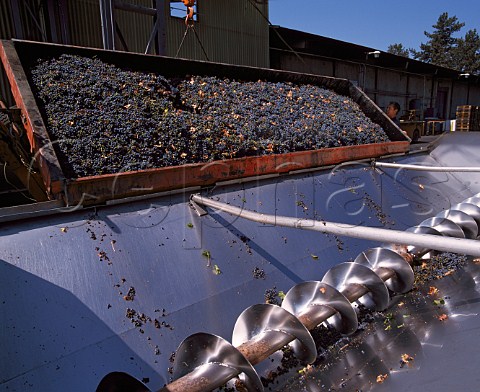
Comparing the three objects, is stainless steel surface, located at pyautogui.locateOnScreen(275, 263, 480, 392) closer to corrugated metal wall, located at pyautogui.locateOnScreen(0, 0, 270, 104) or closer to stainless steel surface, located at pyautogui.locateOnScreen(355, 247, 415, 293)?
stainless steel surface, located at pyautogui.locateOnScreen(355, 247, 415, 293)

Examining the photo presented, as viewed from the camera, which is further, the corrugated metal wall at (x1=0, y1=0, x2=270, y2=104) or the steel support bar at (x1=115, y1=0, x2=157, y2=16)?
the corrugated metal wall at (x1=0, y1=0, x2=270, y2=104)

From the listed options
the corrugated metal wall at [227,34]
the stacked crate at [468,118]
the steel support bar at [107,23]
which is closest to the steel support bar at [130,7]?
the steel support bar at [107,23]

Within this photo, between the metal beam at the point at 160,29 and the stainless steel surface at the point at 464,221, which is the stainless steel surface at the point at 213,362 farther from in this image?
the metal beam at the point at 160,29

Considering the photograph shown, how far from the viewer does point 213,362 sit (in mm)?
1226

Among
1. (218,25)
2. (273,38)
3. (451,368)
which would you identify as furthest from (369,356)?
(273,38)

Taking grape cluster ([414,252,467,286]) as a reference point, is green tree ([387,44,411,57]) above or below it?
above

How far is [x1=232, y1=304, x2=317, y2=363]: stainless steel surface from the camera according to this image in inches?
55.3

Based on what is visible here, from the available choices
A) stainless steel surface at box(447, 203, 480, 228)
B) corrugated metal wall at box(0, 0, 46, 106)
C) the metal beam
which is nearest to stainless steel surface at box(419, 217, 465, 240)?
stainless steel surface at box(447, 203, 480, 228)

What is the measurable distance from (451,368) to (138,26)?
27.6 ft

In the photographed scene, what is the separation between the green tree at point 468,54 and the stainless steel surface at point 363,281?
190 feet

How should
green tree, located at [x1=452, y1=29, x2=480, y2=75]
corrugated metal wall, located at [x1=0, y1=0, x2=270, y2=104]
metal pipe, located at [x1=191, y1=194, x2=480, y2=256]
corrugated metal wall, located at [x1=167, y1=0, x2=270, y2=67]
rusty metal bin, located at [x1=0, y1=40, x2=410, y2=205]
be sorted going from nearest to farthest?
metal pipe, located at [x1=191, y1=194, x2=480, y2=256], rusty metal bin, located at [x1=0, y1=40, x2=410, y2=205], corrugated metal wall, located at [x1=0, y1=0, x2=270, y2=104], corrugated metal wall, located at [x1=167, y1=0, x2=270, y2=67], green tree, located at [x1=452, y1=29, x2=480, y2=75]

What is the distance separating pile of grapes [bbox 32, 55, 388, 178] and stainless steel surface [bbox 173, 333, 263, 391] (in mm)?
921

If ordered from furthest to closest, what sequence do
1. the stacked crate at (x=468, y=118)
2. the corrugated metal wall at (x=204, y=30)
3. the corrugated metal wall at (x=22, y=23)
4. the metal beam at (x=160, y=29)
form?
the stacked crate at (x=468, y=118)
the corrugated metal wall at (x=204, y=30)
the corrugated metal wall at (x=22, y=23)
the metal beam at (x=160, y=29)

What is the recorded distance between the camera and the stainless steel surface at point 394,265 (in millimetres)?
1980
